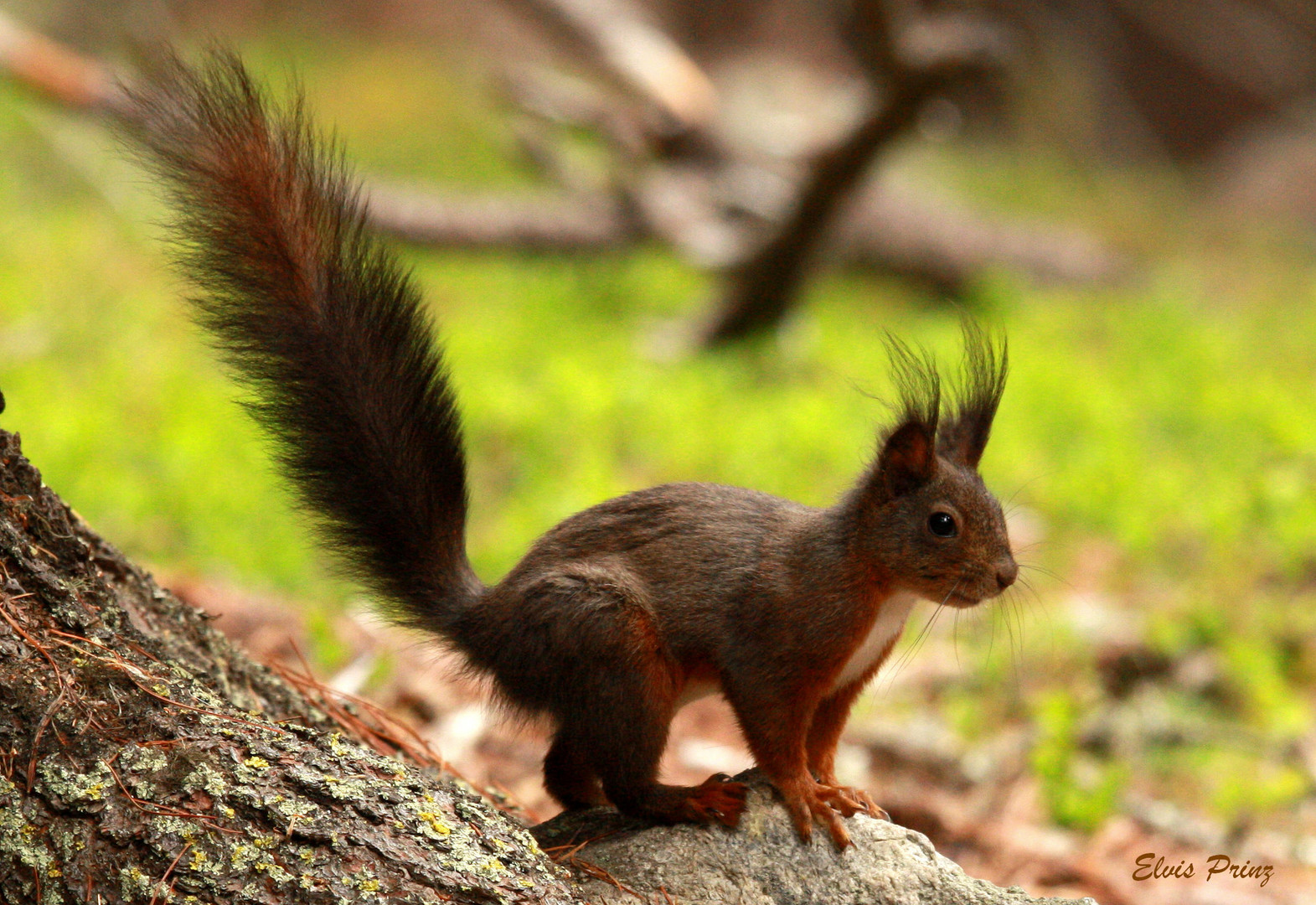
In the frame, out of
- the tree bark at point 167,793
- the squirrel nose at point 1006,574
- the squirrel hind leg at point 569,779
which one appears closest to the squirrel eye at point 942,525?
the squirrel nose at point 1006,574

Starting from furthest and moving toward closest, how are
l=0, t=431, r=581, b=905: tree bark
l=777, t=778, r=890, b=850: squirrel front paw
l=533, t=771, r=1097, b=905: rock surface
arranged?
l=777, t=778, r=890, b=850: squirrel front paw → l=533, t=771, r=1097, b=905: rock surface → l=0, t=431, r=581, b=905: tree bark

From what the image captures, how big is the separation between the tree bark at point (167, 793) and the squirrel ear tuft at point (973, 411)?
110 cm

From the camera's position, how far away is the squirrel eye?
7.34ft

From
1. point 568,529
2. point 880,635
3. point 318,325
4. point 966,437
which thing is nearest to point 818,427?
point 966,437

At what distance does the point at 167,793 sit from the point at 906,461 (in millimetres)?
1319

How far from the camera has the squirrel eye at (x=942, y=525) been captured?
2236mm

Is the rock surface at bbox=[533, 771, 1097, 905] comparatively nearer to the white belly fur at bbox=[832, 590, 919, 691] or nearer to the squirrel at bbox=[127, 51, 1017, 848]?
the squirrel at bbox=[127, 51, 1017, 848]

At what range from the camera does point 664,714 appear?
2.08 meters

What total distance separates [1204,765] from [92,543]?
2942mm

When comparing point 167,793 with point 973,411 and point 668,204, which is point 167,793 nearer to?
point 973,411

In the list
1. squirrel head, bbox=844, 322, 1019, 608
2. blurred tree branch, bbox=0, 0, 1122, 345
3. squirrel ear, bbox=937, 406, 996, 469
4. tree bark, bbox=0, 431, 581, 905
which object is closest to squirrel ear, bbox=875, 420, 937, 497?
squirrel head, bbox=844, 322, 1019, 608

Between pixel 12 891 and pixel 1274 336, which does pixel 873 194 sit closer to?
pixel 1274 336

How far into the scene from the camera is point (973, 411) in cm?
235

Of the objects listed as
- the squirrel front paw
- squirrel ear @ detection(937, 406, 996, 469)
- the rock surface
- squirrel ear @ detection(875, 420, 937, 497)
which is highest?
squirrel ear @ detection(937, 406, 996, 469)
